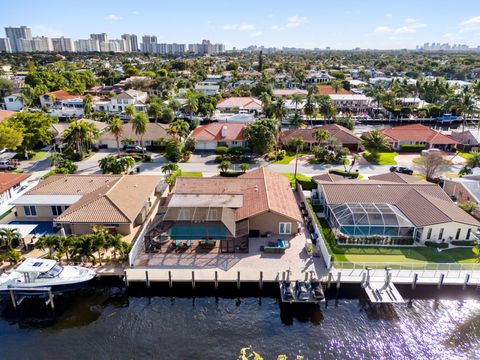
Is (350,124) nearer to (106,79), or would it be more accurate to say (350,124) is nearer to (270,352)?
(270,352)

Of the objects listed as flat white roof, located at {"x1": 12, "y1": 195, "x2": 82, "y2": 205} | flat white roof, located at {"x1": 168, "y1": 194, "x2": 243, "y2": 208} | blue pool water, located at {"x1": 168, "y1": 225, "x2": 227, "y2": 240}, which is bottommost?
blue pool water, located at {"x1": 168, "y1": 225, "x2": 227, "y2": 240}

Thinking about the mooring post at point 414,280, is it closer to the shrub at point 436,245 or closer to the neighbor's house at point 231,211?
the shrub at point 436,245

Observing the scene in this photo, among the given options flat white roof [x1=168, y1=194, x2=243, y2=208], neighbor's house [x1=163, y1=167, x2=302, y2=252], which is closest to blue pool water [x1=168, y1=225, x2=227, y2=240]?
neighbor's house [x1=163, y1=167, x2=302, y2=252]

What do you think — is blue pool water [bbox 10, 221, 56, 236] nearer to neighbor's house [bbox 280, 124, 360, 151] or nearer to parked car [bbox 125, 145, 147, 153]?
parked car [bbox 125, 145, 147, 153]

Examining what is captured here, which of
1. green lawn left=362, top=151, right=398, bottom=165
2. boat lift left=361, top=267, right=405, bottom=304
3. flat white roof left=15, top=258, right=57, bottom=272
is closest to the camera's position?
boat lift left=361, top=267, right=405, bottom=304

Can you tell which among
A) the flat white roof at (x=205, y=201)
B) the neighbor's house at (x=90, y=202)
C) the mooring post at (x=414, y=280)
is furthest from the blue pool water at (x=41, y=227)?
the mooring post at (x=414, y=280)

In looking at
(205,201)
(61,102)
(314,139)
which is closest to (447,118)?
(314,139)

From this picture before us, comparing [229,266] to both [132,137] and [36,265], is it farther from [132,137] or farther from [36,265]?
[132,137]

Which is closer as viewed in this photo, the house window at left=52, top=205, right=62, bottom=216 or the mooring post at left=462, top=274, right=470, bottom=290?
the mooring post at left=462, top=274, right=470, bottom=290
